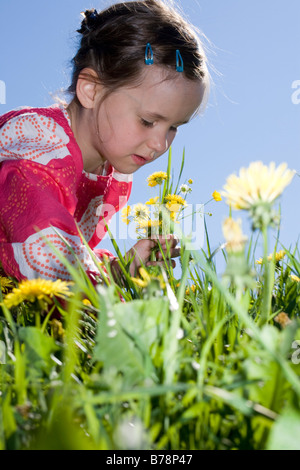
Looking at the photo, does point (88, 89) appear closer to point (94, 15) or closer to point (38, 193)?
point (94, 15)

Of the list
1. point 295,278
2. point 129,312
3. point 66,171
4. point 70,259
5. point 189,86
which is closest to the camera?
point 129,312

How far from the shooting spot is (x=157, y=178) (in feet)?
4.97

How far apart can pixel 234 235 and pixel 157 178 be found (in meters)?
1.20

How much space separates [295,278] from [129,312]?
566 millimetres

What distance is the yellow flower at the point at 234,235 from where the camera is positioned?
0.33 m

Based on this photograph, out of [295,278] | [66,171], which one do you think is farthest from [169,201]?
[295,278]

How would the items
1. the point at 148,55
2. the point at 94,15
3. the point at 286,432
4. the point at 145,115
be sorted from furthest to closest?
1. the point at 94,15
2. the point at 148,55
3. the point at 145,115
4. the point at 286,432

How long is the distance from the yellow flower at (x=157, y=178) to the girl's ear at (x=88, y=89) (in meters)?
0.34

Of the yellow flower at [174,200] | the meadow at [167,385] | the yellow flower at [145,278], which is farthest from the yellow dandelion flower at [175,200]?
the meadow at [167,385]

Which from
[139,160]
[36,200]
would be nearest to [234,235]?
[36,200]

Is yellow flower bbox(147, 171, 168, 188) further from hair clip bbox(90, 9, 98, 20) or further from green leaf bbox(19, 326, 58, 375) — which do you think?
green leaf bbox(19, 326, 58, 375)

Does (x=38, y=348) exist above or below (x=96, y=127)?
below
